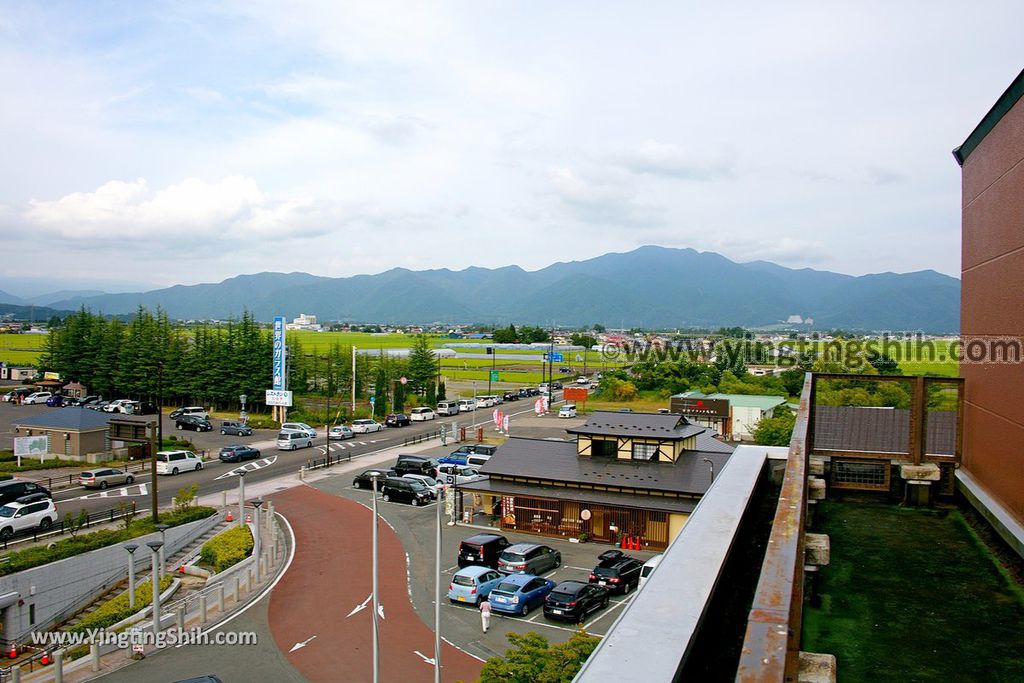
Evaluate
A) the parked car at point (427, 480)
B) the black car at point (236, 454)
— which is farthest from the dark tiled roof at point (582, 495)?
the black car at point (236, 454)

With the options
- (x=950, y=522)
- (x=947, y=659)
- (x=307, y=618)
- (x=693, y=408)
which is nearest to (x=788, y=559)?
(x=947, y=659)

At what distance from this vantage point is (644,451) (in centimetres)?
2530

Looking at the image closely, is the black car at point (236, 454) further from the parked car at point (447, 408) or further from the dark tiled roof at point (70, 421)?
the parked car at point (447, 408)

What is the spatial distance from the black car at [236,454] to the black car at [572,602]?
24362 millimetres

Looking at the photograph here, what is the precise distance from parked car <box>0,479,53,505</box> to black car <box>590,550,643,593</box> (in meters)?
19.6

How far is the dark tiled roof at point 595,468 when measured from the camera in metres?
23.5

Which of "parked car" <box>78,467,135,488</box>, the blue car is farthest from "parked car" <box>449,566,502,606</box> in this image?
"parked car" <box>78,467,135,488</box>

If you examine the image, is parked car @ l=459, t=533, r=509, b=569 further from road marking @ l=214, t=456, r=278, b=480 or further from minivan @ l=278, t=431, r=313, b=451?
minivan @ l=278, t=431, r=313, b=451

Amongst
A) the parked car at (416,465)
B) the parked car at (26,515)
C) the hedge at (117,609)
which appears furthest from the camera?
the parked car at (416,465)

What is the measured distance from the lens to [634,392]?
63.5 metres

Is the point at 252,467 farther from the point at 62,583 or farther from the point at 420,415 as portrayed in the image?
the point at 420,415

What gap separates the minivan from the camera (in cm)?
4044

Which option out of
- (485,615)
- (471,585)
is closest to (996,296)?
(485,615)

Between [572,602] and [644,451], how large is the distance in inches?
368
